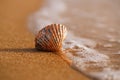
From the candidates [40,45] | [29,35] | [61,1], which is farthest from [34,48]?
[61,1]

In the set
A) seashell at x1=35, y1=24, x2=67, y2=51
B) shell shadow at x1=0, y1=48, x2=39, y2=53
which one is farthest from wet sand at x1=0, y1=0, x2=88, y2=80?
seashell at x1=35, y1=24, x2=67, y2=51

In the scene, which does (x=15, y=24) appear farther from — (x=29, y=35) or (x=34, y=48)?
(x=34, y=48)

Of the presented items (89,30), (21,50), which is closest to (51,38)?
(21,50)

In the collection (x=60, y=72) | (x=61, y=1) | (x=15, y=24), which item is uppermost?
(x=61, y=1)

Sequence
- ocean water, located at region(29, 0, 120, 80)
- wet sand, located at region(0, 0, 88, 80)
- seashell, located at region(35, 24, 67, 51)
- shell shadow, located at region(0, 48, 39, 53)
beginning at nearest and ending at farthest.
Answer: wet sand, located at region(0, 0, 88, 80), ocean water, located at region(29, 0, 120, 80), seashell, located at region(35, 24, 67, 51), shell shadow, located at region(0, 48, 39, 53)

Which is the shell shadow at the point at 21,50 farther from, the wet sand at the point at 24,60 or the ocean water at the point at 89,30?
the ocean water at the point at 89,30

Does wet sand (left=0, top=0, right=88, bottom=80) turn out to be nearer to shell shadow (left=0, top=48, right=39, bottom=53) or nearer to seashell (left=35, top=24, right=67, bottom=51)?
shell shadow (left=0, top=48, right=39, bottom=53)
